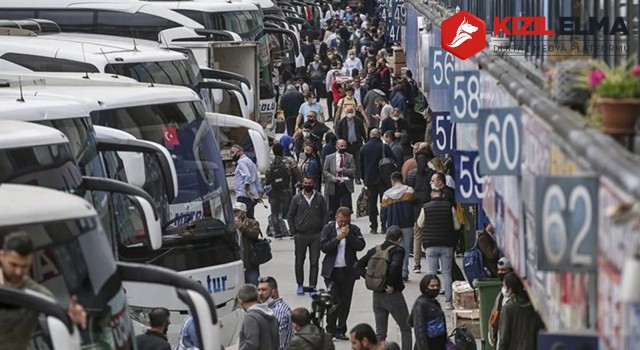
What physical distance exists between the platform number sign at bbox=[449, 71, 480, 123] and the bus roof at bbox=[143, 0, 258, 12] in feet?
62.6

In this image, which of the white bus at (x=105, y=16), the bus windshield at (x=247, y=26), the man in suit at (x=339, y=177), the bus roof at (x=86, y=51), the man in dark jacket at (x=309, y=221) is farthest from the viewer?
the bus windshield at (x=247, y=26)

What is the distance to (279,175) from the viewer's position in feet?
90.5

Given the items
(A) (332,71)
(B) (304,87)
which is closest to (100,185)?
(B) (304,87)

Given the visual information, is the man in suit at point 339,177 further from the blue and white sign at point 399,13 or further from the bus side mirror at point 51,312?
the bus side mirror at point 51,312

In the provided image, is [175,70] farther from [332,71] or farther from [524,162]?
[332,71]

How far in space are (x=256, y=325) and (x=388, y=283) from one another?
3.01 metres

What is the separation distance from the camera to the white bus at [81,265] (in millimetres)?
11398

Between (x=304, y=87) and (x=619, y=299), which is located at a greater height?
(x=619, y=299)

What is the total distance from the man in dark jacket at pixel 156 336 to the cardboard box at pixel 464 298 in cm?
558

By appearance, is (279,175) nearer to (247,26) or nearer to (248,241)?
(248,241)

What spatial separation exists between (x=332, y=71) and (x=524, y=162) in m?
33.3

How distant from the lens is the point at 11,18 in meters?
34.4

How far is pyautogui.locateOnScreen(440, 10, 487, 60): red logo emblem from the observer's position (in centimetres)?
1789

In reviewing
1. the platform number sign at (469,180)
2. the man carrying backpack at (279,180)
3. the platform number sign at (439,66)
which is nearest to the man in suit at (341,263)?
the platform number sign at (439,66)
